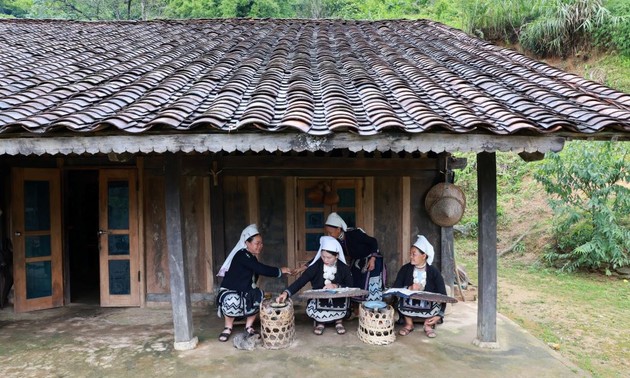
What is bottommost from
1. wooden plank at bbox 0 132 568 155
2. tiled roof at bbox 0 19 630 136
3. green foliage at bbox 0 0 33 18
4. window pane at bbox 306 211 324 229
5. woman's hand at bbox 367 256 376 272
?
woman's hand at bbox 367 256 376 272

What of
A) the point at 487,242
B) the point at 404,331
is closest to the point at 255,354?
the point at 404,331

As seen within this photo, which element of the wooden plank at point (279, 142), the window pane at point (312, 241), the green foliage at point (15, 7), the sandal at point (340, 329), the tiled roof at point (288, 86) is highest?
the green foliage at point (15, 7)

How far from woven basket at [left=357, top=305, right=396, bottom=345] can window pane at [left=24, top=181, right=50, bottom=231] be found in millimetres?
4639

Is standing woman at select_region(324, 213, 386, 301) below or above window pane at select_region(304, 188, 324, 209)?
below

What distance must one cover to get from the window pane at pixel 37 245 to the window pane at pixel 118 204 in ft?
3.01

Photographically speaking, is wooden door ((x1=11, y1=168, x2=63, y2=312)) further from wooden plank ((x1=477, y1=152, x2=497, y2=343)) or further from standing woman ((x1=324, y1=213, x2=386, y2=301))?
wooden plank ((x1=477, y1=152, x2=497, y2=343))

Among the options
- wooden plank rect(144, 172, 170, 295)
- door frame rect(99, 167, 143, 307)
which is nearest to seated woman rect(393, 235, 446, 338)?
wooden plank rect(144, 172, 170, 295)

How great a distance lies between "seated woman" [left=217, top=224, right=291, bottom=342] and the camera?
467cm

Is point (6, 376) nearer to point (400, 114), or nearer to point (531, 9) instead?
point (400, 114)

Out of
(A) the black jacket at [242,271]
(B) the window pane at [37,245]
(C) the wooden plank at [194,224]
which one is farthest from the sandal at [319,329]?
(B) the window pane at [37,245]

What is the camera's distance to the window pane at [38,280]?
18.8 feet

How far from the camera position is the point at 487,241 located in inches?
172

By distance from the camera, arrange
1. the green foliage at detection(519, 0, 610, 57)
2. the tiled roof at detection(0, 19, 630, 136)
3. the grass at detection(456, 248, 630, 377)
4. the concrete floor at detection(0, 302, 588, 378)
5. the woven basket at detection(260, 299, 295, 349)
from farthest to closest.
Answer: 1. the green foliage at detection(519, 0, 610, 57)
2. the grass at detection(456, 248, 630, 377)
3. the woven basket at detection(260, 299, 295, 349)
4. the concrete floor at detection(0, 302, 588, 378)
5. the tiled roof at detection(0, 19, 630, 136)

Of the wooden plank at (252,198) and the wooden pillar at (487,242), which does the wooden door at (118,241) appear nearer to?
the wooden plank at (252,198)
